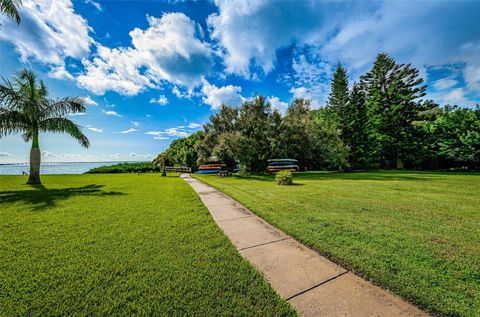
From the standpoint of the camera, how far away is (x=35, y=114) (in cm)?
1047

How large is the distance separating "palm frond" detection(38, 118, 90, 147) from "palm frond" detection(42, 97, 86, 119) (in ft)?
1.02

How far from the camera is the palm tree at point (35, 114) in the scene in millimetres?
9930

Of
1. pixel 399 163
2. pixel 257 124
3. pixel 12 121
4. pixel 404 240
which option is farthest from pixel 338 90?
pixel 12 121

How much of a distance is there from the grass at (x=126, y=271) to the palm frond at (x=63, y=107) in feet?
31.5

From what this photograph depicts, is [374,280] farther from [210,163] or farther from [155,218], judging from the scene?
[210,163]

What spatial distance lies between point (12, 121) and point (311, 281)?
51.3 ft

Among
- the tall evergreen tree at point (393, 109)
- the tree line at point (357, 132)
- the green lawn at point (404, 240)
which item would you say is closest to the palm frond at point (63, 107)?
the tree line at point (357, 132)

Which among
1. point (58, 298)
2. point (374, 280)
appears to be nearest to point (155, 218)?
point (58, 298)

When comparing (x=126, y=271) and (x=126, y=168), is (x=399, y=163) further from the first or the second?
(x=126, y=168)

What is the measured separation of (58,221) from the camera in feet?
14.3

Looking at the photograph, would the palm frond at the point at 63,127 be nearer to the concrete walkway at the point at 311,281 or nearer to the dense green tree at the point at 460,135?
the concrete walkway at the point at 311,281

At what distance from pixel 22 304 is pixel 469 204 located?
9.96 metres

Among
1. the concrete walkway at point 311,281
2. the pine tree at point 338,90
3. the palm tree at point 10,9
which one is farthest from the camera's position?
the pine tree at point 338,90

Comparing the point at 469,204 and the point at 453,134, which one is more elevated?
the point at 453,134
